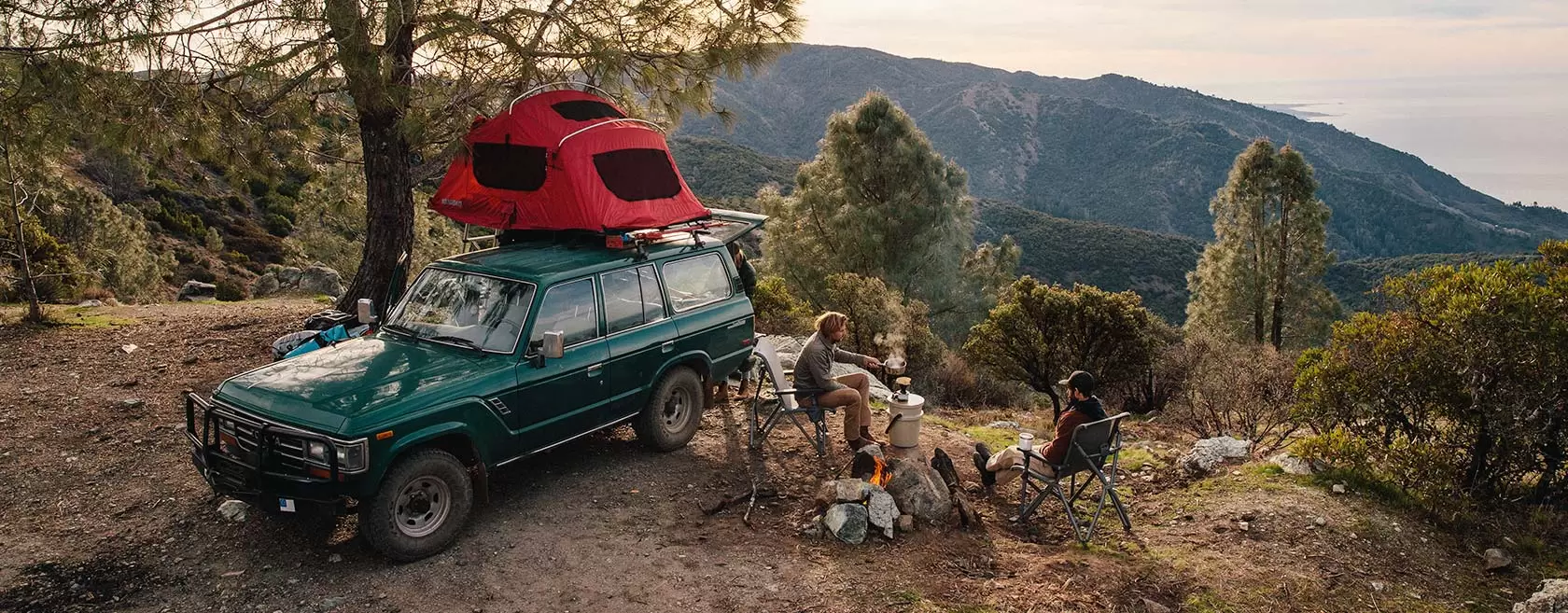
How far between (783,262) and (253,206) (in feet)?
148

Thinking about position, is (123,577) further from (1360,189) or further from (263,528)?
(1360,189)

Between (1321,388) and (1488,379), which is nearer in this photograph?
(1488,379)

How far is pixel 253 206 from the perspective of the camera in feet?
194

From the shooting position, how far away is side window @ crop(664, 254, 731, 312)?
25.9 feet

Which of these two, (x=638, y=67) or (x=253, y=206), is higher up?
(x=638, y=67)

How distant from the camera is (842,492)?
689cm

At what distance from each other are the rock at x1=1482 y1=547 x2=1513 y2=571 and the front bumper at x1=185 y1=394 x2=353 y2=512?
7.88 m

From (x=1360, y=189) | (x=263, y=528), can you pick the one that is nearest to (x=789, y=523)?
(x=263, y=528)

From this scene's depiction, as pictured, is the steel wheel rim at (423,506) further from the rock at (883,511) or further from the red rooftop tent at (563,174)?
the red rooftop tent at (563,174)

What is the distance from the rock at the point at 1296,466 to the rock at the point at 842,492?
3.96 metres

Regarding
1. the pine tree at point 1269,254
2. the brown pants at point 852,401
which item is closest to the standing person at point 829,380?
the brown pants at point 852,401

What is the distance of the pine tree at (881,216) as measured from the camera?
103 ft

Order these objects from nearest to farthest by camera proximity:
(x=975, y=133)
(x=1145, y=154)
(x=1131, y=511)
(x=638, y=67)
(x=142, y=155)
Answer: (x=1131, y=511), (x=142, y=155), (x=638, y=67), (x=1145, y=154), (x=975, y=133)

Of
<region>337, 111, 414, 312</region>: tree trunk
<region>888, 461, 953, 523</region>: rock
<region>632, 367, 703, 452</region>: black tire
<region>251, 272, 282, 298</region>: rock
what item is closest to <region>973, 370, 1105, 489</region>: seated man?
<region>888, 461, 953, 523</region>: rock
